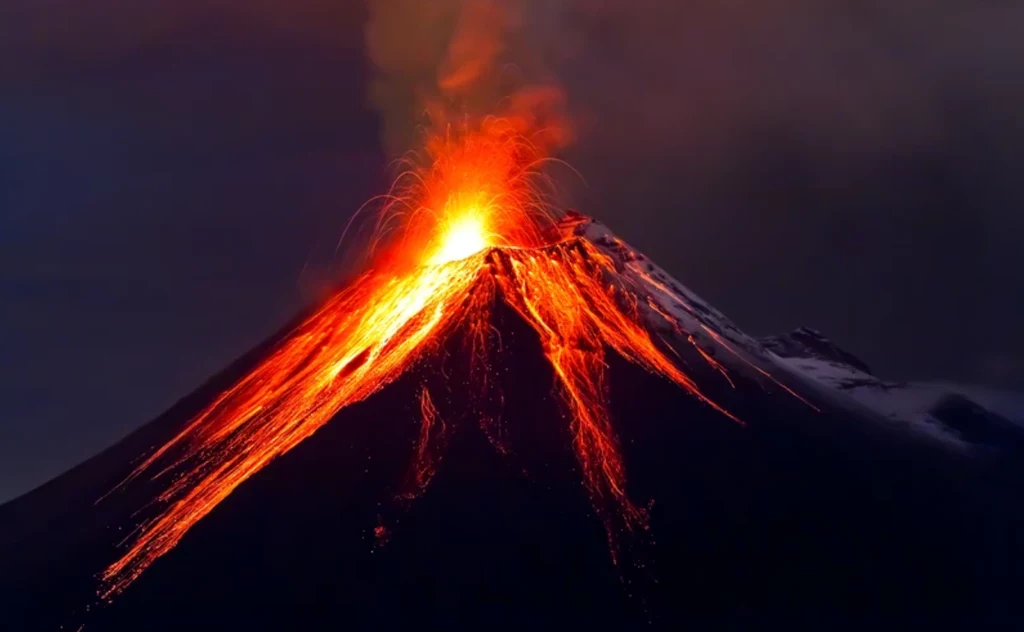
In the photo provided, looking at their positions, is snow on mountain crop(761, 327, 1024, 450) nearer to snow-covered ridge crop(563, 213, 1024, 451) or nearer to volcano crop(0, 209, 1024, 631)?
snow-covered ridge crop(563, 213, 1024, 451)

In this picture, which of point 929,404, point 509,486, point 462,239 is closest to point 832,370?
point 929,404

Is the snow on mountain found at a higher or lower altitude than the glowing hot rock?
higher

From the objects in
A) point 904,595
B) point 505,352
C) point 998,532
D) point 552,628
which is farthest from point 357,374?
point 998,532

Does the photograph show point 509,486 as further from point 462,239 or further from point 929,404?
point 929,404

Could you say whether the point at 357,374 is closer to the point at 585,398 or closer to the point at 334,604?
the point at 585,398

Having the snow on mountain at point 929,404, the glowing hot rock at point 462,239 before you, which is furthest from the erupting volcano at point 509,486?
the snow on mountain at point 929,404

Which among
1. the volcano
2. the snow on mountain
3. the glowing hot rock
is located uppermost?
the snow on mountain

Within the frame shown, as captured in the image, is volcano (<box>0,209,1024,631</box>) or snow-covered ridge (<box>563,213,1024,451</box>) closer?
volcano (<box>0,209,1024,631</box>)

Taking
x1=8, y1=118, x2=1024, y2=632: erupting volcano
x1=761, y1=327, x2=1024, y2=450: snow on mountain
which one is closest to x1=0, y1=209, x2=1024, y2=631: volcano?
x1=8, y1=118, x2=1024, y2=632: erupting volcano

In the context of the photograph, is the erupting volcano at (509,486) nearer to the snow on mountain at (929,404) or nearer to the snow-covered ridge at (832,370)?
the snow-covered ridge at (832,370)
